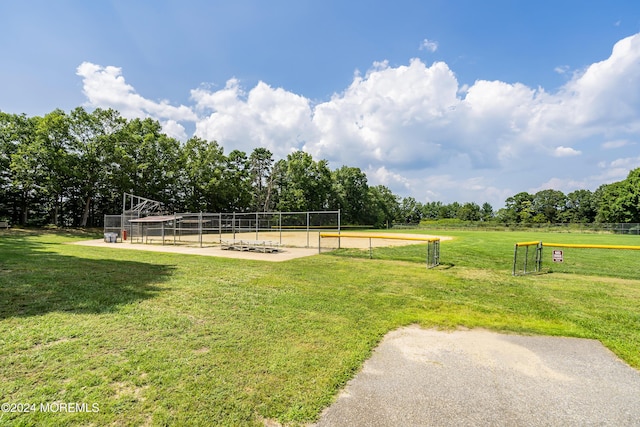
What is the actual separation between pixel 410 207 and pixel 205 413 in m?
116

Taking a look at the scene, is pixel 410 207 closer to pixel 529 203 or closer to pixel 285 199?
pixel 529 203

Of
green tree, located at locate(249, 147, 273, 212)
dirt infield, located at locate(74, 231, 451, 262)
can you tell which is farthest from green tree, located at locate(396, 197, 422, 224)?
dirt infield, located at locate(74, 231, 451, 262)

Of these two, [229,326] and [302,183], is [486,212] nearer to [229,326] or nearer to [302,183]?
[302,183]

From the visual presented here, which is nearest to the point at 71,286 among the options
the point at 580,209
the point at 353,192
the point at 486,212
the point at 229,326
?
the point at 229,326

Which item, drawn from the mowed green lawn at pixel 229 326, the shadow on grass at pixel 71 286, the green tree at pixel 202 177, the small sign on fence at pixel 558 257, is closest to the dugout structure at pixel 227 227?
the shadow on grass at pixel 71 286

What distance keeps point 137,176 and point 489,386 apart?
41946mm

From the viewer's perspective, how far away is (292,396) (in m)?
2.85

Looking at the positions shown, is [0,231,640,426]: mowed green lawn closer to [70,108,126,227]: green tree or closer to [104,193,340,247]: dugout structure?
[104,193,340,247]: dugout structure

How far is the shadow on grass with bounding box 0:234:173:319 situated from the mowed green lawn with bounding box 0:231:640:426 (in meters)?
0.04

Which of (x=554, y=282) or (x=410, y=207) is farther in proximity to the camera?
(x=410, y=207)

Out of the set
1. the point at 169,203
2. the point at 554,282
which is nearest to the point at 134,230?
the point at 169,203

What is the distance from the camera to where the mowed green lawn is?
273 centimetres

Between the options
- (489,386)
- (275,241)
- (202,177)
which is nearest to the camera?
(489,386)

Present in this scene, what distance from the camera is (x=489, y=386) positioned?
3143 mm
